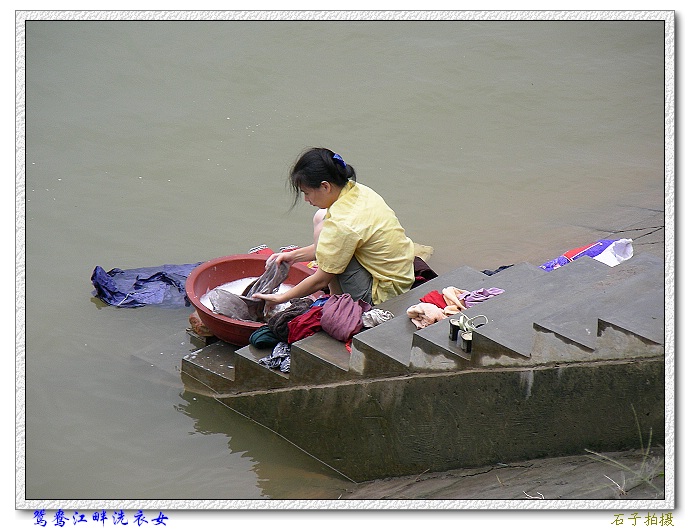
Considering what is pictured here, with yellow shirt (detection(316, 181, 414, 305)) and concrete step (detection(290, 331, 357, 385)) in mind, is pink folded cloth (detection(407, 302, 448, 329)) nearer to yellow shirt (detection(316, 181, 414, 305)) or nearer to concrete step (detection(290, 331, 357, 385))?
concrete step (detection(290, 331, 357, 385))

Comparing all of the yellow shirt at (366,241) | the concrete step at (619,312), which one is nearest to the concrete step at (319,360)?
the yellow shirt at (366,241)

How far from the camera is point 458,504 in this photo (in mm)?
3574

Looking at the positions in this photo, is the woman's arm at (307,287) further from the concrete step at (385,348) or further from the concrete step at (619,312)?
the concrete step at (619,312)

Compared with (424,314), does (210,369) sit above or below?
below

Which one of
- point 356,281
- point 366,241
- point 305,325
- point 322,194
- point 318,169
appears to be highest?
point 318,169

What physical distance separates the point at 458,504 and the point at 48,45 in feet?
25.2

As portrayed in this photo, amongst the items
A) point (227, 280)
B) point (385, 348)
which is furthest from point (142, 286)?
point (385, 348)

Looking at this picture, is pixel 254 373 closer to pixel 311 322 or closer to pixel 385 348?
pixel 311 322

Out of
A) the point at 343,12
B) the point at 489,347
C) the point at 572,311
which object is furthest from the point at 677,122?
the point at 343,12

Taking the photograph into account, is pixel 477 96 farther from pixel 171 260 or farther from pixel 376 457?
pixel 376 457

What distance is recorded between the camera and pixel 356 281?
4.77 metres

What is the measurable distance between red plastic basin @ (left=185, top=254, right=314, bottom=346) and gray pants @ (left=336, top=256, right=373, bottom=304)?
0.52 m

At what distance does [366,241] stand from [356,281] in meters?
0.26

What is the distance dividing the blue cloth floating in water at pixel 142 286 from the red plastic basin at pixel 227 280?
0.56 m
